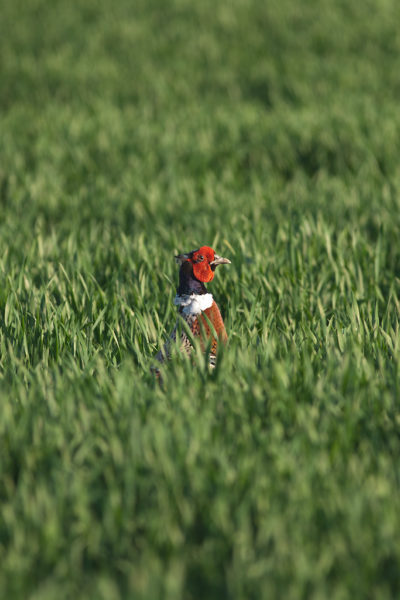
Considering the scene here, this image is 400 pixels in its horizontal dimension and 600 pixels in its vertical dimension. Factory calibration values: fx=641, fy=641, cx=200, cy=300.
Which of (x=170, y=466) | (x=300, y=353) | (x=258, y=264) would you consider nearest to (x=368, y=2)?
(x=258, y=264)

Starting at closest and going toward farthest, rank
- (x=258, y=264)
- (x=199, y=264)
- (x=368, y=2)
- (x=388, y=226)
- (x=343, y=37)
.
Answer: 1. (x=199, y=264)
2. (x=258, y=264)
3. (x=388, y=226)
4. (x=343, y=37)
5. (x=368, y=2)

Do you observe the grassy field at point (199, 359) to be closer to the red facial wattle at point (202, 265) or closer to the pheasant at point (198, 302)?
the pheasant at point (198, 302)

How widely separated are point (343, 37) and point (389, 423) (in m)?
10.5

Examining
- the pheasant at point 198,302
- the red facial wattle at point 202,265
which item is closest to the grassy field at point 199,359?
the pheasant at point 198,302

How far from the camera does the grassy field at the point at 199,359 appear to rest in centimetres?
166

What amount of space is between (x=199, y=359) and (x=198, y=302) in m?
0.22

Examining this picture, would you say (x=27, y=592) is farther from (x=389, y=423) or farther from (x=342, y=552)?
(x=389, y=423)

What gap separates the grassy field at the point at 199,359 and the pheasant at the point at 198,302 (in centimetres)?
10

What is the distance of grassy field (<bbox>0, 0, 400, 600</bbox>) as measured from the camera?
65.4 inches

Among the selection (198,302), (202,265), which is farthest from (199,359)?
(202,265)

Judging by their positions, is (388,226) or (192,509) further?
(388,226)

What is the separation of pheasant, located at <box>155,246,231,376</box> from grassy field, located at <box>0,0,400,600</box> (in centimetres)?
10

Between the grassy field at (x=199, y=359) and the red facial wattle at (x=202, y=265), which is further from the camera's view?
the red facial wattle at (x=202, y=265)

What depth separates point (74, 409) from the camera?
7.07 ft
